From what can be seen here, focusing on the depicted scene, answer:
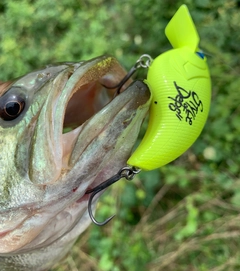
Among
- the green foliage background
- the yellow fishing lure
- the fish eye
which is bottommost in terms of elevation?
the green foliage background

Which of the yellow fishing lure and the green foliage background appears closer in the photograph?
the yellow fishing lure

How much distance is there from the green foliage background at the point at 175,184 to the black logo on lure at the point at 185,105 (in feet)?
3.16

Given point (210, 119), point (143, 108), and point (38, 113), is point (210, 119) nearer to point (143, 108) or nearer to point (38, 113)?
point (143, 108)

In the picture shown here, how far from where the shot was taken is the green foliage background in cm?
216

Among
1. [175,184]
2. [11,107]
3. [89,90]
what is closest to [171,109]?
[89,90]

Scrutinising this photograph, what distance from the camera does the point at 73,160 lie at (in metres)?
1.04

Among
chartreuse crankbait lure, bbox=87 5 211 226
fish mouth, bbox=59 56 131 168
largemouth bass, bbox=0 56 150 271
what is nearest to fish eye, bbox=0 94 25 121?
largemouth bass, bbox=0 56 150 271

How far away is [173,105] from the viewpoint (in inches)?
44.3

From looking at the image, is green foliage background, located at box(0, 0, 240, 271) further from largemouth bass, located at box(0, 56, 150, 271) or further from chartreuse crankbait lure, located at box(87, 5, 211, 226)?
largemouth bass, located at box(0, 56, 150, 271)

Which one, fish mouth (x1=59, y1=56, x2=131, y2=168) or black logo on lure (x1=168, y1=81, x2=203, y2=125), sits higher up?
fish mouth (x1=59, y1=56, x2=131, y2=168)

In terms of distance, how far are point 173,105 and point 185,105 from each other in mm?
36

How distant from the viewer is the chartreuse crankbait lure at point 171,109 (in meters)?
1.10

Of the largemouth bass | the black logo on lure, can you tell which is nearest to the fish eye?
the largemouth bass

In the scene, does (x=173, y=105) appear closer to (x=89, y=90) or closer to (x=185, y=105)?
(x=185, y=105)
